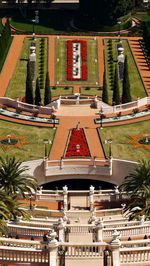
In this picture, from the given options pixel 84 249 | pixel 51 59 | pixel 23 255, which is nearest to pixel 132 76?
pixel 51 59

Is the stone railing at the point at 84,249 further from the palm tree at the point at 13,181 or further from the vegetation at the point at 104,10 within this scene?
the vegetation at the point at 104,10

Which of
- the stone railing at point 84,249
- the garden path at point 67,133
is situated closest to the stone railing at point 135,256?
the stone railing at point 84,249

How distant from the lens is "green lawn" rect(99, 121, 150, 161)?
121 metres

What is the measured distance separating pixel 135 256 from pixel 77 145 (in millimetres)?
64941

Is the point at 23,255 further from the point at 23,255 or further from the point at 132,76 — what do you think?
the point at 132,76

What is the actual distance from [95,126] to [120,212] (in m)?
38.5

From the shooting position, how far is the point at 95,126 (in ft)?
440

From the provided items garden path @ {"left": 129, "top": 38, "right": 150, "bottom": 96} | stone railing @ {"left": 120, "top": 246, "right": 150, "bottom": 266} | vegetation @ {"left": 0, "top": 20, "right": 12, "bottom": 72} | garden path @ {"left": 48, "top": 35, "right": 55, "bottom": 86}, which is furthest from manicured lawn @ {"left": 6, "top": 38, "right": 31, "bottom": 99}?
stone railing @ {"left": 120, "top": 246, "right": 150, "bottom": 266}

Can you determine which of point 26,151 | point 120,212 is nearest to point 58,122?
point 26,151

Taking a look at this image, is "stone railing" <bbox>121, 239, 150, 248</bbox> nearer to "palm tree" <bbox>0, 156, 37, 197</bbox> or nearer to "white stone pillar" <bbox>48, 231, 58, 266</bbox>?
"white stone pillar" <bbox>48, 231, 58, 266</bbox>

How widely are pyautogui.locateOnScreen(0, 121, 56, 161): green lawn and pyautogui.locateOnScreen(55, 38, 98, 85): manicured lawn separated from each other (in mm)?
29088

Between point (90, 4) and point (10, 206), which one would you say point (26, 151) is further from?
point (90, 4)

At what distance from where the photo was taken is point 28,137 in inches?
→ 5049

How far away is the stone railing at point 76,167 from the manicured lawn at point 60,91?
36.0 metres
